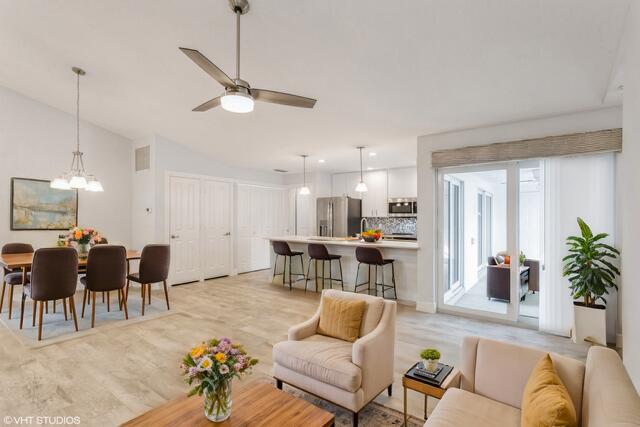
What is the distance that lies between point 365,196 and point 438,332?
4.52 meters

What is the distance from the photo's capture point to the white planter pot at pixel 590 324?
3.29 m

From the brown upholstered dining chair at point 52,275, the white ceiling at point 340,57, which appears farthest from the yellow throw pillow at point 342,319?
the brown upholstered dining chair at point 52,275

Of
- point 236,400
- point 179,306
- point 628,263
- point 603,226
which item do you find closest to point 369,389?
point 236,400

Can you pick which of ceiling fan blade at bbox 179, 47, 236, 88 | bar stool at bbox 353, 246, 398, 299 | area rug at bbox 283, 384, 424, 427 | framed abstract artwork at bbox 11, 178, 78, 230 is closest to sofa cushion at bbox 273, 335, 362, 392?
area rug at bbox 283, 384, 424, 427

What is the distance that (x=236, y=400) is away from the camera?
179 centimetres

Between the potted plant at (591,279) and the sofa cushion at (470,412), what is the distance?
236 centimetres

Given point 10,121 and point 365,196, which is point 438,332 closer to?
point 365,196

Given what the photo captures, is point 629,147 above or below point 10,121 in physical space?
below

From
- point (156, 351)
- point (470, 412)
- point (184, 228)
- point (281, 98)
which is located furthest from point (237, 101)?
point (184, 228)

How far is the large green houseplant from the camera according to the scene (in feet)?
10.7

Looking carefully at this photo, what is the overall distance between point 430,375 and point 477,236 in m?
4.32

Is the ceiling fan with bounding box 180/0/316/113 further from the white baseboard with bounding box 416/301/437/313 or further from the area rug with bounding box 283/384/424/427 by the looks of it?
the white baseboard with bounding box 416/301/437/313

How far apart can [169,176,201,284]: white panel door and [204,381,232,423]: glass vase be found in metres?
5.20

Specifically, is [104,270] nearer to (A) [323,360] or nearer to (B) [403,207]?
(A) [323,360]
